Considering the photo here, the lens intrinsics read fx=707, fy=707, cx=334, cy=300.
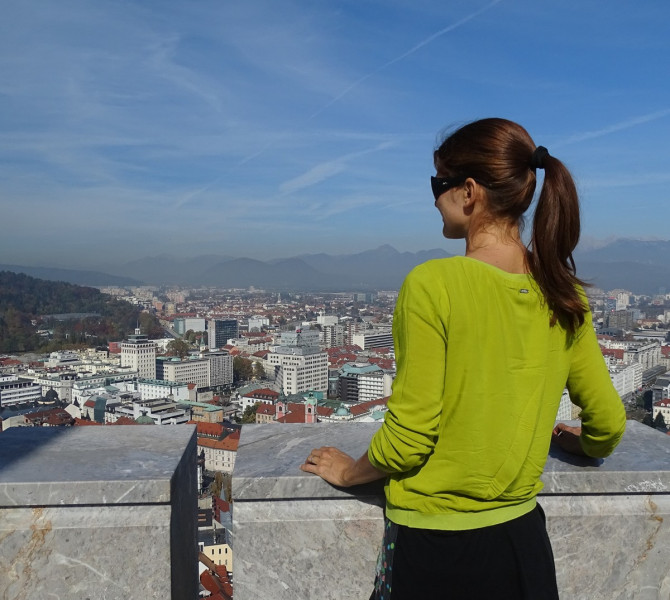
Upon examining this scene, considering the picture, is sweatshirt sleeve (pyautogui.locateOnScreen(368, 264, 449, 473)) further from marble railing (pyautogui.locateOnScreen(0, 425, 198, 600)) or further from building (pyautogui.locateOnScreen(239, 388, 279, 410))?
building (pyautogui.locateOnScreen(239, 388, 279, 410))

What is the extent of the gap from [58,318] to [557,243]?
58.9 metres

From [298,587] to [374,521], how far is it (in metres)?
0.15

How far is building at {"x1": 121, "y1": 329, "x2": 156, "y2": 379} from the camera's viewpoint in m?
37.5

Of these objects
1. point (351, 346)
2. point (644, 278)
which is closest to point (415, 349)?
point (351, 346)

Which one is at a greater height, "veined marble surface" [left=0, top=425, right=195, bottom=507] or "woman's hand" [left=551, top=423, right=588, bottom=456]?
"woman's hand" [left=551, top=423, right=588, bottom=456]

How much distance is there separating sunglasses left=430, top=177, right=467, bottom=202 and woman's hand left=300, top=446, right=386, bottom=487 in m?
0.35

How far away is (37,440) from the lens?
1222mm

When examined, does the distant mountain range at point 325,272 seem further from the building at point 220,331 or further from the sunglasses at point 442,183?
the sunglasses at point 442,183

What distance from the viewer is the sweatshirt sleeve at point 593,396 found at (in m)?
0.90

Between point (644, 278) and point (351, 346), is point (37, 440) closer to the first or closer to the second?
point (351, 346)

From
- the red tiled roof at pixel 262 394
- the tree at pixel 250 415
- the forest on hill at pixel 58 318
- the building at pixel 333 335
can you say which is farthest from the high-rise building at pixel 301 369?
the forest on hill at pixel 58 318

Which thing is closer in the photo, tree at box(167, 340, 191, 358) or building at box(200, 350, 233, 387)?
building at box(200, 350, 233, 387)

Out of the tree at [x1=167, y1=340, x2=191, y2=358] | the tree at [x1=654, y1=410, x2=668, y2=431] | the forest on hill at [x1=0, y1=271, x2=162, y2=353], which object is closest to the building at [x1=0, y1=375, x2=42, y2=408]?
the tree at [x1=167, y1=340, x2=191, y2=358]

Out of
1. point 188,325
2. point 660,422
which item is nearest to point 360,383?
point 660,422
